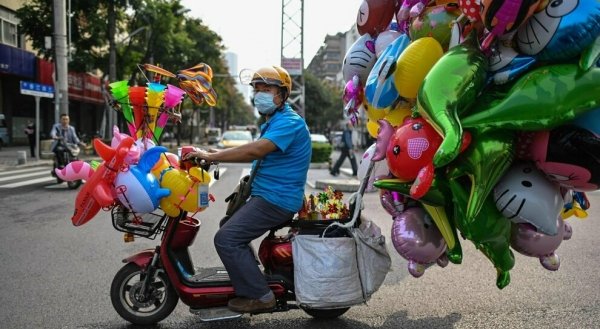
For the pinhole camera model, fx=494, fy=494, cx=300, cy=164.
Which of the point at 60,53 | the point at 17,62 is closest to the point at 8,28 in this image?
the point at 17,62

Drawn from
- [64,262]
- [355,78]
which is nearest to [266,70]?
[355,78]

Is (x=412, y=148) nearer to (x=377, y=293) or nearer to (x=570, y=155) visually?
(x=570, y=155)

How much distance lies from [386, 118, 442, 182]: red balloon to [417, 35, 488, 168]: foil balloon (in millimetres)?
135

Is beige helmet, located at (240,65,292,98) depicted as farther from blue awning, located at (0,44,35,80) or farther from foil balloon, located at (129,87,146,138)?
blue awning, located at (0,44,35,80)

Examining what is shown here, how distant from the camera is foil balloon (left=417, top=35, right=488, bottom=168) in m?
2.63

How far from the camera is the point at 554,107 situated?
8.37 ft

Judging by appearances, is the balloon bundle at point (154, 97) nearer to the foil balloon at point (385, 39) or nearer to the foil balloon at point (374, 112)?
the foil balloon at point (374, 112)

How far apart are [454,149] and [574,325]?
7.14ft

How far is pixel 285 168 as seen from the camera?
341cm

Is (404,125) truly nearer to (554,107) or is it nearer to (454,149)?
(454,149)

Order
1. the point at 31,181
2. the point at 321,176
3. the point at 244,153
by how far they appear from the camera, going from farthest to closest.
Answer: the point at 321,176 → the point at 31,181 → the point at 244,153

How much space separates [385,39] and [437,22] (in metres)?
0.68

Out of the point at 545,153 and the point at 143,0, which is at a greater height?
the point at 143,0

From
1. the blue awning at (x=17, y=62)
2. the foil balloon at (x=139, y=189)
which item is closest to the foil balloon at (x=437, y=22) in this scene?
the foil balloon at (x=139, y=189)
